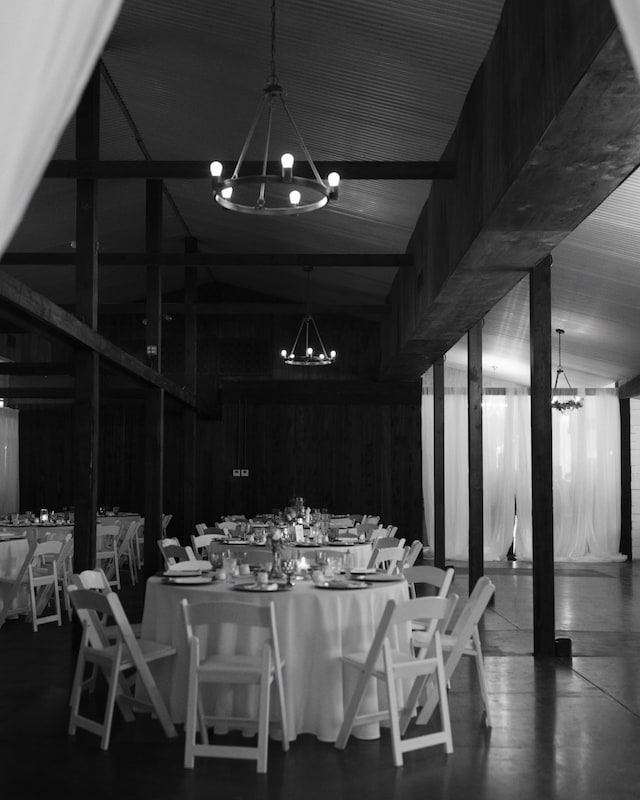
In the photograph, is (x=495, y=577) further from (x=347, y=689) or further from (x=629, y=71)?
(x=629, y=71)

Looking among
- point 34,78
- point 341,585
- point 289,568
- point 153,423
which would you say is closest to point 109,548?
point 153,423

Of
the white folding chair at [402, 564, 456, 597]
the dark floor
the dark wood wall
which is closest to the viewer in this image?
the dark floor

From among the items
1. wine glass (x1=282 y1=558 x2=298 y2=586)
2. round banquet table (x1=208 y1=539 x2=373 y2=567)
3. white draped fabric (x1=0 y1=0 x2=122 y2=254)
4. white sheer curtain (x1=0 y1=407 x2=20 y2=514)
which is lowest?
round banquet table (x1=208 y1=539 x2=373 y2=567)

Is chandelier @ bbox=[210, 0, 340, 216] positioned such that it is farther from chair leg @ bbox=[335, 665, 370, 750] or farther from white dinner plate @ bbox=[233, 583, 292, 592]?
chair leg @ bbox=[335, 665, 370, 750]

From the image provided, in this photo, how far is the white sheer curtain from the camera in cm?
1608

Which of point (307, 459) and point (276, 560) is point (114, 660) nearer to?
point (276, 560)

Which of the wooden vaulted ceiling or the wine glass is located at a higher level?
the wooden vaulted ceiling

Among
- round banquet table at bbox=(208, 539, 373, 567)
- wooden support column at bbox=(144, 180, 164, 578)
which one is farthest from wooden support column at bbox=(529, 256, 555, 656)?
wooden support column at bbox=(144, 180, 164, 578)

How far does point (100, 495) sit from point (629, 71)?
14.3m

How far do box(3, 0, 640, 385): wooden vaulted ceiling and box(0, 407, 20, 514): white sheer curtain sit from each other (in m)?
4.02

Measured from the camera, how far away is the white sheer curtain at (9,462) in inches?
633

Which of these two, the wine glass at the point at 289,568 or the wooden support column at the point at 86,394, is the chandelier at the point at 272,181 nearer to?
the wooden support column at the point at 86,394

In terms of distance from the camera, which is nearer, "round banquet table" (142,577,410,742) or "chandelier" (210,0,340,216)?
"round banquet table" (142,577,410,742)

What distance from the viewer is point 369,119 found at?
755 cm
